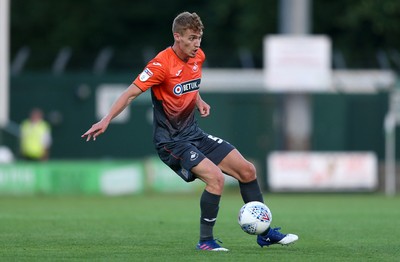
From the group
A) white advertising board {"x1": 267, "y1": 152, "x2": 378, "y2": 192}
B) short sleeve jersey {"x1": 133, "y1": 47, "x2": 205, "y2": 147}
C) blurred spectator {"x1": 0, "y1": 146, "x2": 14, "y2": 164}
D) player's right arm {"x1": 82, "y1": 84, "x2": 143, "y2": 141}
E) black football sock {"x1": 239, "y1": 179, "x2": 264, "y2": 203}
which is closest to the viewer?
player's right arm {"x1": 82, "y1": 84, "x2": 143, "y2": 141}

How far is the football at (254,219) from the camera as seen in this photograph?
11023mm

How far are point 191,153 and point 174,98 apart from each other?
581 millimetres

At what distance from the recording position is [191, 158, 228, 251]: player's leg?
11.1 m

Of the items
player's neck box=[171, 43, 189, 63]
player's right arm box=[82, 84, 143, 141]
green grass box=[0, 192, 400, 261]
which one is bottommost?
green grass box=[0, 192, 400, 261]

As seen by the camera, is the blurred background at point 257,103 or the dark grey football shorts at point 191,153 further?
the blurred background at point 257,103

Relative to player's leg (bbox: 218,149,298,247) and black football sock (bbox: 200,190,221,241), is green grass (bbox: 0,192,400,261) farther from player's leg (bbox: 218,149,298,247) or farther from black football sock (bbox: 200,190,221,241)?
black football sock (bbox: 200,190,221,241)

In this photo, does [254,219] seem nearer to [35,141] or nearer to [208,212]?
[208,212]

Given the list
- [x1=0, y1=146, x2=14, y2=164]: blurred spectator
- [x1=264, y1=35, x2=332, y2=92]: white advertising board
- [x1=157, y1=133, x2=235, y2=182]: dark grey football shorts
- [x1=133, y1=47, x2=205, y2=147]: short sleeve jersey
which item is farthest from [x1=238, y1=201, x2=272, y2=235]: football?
[x1=264, y1=35, x2=332, y2=92]: white advertising board

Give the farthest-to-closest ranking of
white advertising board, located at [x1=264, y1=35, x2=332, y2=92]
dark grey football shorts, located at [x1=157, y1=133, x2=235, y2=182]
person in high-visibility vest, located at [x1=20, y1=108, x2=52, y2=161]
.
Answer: person in high-visibility vest, located at [x1=20, y1=108, x2=52, y2=161] < white advertising board, located at [x1=264, y1=35, x2=332, y2=92] < dark grey football shorts, located at [x1=157, y1=133, x2=235, y2=182]

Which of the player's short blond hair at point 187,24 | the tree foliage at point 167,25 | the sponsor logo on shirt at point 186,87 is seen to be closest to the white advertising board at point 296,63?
the tree foliage at point 167,25

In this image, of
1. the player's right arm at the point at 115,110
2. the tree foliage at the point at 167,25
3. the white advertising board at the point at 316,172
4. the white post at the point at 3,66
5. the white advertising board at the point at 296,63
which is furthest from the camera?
the tree foliage at the point at 167,25

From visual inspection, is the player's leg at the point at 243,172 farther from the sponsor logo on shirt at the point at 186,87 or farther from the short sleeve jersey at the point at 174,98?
the sponsor logo on shirt at the point at 186,87

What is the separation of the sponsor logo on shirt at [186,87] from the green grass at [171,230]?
1534 mm

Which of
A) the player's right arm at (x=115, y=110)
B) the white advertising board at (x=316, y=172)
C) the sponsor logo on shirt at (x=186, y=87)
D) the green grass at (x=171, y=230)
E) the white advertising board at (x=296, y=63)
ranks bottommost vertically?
the green grass at (x=171, y=230)
